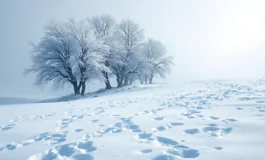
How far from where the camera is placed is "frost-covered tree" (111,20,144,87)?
21.4 m

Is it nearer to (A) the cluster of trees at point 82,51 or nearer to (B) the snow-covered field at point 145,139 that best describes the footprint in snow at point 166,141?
(B) the snow-covered field at point 145,139

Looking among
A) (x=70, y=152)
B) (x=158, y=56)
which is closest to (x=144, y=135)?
(x=70, y=152)

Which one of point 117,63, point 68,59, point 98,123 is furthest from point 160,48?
point 98,123

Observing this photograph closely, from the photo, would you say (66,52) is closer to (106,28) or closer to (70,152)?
(106,28)

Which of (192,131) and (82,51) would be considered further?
(82,51)

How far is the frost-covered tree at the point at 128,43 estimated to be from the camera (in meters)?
21.4

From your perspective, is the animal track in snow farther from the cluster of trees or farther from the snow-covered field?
the cluster of trees

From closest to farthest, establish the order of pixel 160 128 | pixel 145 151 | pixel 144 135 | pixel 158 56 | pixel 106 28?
pixel 145 151
pixel 144 135
pixel 160 128
pixel 106 28
pixel 158 56

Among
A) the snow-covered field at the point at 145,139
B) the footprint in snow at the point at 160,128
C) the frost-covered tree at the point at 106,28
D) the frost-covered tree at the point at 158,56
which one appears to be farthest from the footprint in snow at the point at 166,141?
the frost-covered tree at the point at 158,56

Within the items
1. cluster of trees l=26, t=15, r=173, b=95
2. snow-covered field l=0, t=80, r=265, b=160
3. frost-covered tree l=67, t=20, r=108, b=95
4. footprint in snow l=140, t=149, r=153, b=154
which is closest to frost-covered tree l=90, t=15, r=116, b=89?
cluster of trees l=26, t=15, r=173, b=95

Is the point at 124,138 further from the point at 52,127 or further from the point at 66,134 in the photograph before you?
the point at 52,127

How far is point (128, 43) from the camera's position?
22016 mm

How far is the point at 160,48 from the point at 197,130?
82.8 feet

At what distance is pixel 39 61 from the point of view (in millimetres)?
16250
